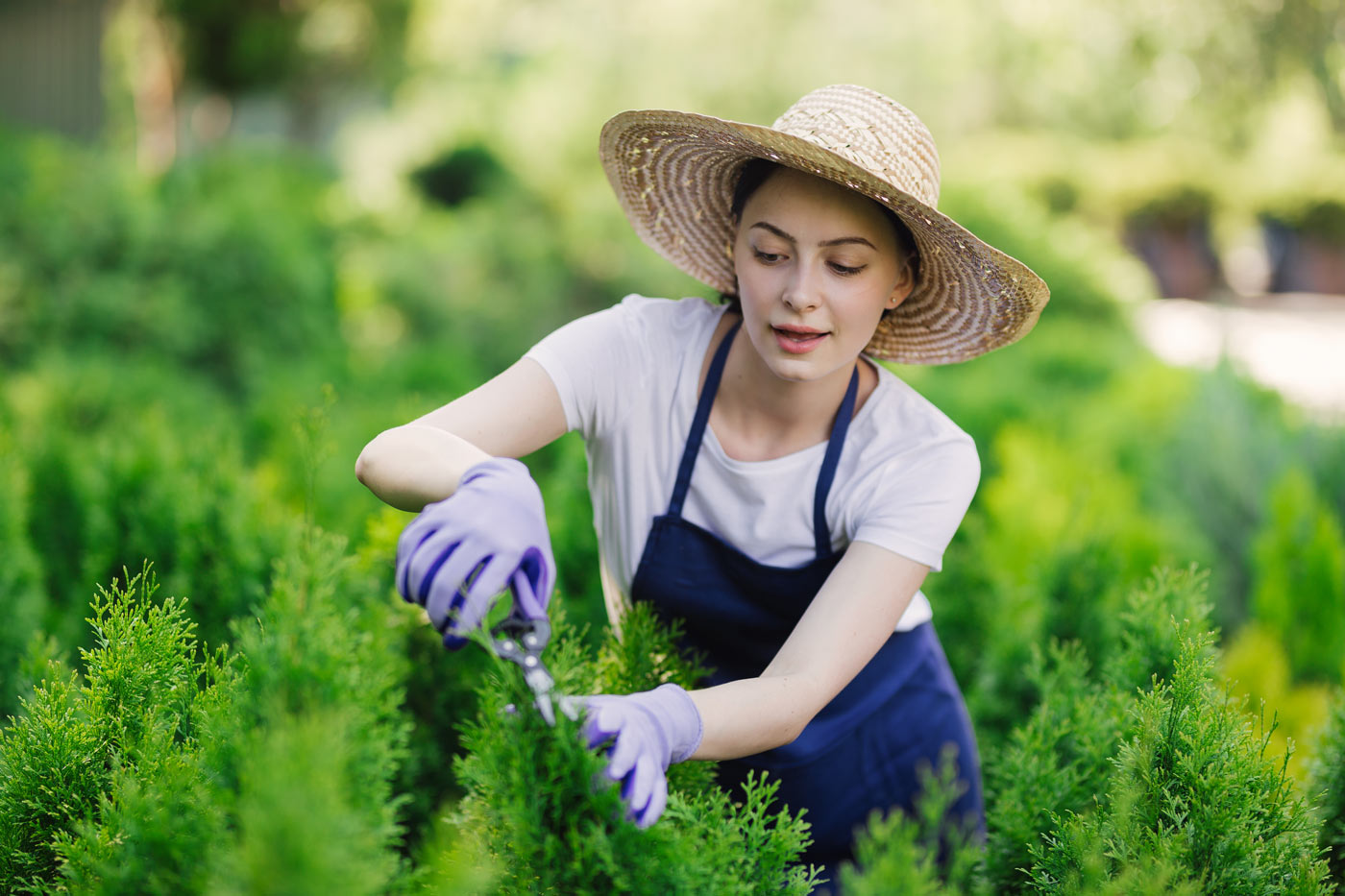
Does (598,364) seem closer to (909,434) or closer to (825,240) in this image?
(825,240)

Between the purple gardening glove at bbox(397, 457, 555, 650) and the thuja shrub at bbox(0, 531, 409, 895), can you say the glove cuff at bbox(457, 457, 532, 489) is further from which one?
the thuja shrub at bbox(0, 531, 409, 895)

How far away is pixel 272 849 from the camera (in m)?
1.03

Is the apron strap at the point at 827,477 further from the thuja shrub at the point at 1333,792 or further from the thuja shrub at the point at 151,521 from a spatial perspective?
the thuja shrub at the point at 151,521

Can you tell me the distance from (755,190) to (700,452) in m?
0.50

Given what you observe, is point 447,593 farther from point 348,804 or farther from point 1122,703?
point 1122,703

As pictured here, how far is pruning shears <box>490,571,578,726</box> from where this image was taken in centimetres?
128

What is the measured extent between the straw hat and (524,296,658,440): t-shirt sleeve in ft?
0.88

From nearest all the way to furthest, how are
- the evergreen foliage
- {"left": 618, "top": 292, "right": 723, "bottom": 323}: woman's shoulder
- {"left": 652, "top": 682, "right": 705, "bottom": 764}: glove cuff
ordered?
1. {"left": 652, "top": 682, "right": 705, "bottom": 764}: glove cuff
2. {"left": 618, "top": 292, "right": 723, "bottom": 323}: woman's shoulder
3. the evergreen foliage

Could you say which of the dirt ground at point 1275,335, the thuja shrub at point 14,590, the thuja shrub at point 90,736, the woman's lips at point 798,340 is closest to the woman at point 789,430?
the woman's lips at point 798,340

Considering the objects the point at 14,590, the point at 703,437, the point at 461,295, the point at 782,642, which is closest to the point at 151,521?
the point at 14,590

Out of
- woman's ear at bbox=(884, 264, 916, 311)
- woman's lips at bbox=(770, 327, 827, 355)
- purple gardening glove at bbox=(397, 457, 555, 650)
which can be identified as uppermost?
woman's ear at bbox=(884, 264, 916, 311)

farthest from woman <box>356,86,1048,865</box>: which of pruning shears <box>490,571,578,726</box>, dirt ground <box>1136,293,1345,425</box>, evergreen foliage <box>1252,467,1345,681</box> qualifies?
dirt ground <box>1136,293,1345,425</box>

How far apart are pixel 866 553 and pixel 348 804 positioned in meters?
0.90

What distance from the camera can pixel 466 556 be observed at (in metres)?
1.31
